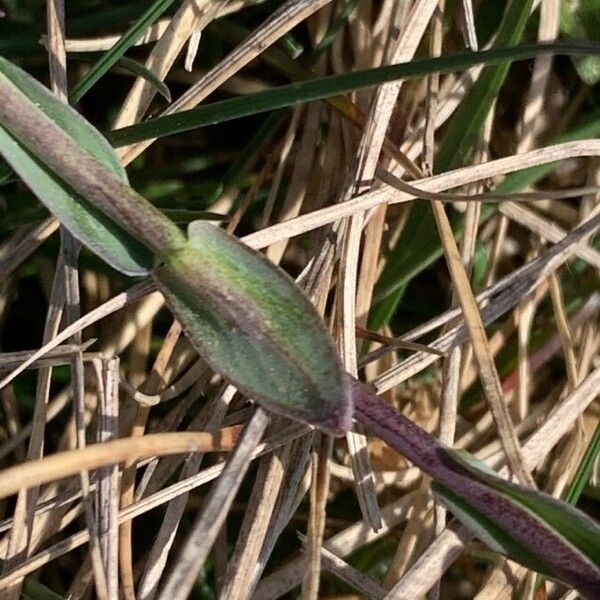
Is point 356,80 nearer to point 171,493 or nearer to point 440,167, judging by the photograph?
point 440,167

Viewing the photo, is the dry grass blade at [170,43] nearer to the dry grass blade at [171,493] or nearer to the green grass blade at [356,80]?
the green grass blade at [356,80]

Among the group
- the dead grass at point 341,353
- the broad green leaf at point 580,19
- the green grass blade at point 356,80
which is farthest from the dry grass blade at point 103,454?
the broad green leaf at point 580,19

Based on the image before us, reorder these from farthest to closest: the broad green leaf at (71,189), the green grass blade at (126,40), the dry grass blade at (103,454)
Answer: the green grass blade at (126,40) < the broad green leaf at (71,189) < the dry grass blade at (103,454)

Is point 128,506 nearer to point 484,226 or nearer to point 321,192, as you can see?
point 321,192

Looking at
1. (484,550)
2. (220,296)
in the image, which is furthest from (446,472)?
(484,550)

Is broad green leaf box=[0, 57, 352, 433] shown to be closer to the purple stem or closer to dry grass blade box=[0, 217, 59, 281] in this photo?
the purple stem

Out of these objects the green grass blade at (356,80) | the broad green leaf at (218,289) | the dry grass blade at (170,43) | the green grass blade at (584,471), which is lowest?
the green grass blade at (584,471)
